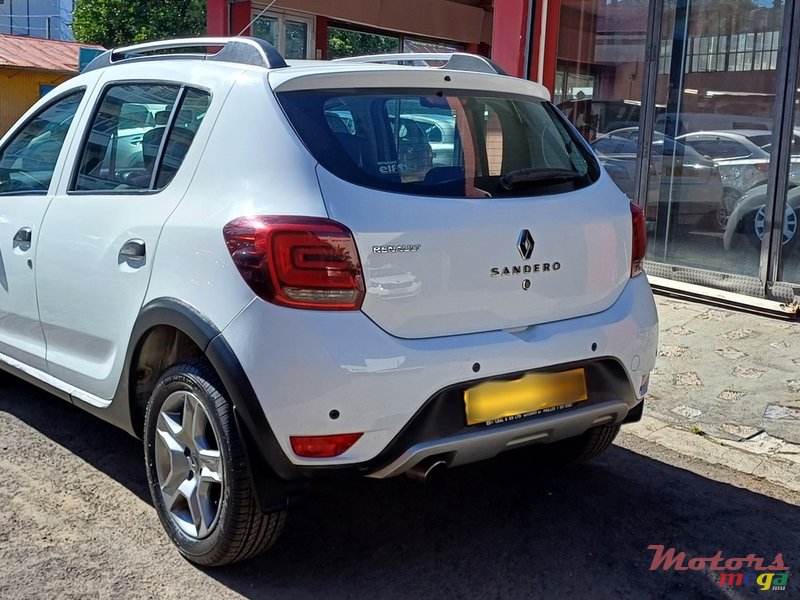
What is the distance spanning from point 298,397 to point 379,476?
1.35ft

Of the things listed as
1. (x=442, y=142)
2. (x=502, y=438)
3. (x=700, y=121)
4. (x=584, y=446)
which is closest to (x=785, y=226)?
(x=700, y=121)

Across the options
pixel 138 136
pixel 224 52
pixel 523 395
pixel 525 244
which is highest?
pixel 224 52

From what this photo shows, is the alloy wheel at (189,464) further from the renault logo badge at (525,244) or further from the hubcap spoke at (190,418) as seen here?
the renault logo badge at (525,244)

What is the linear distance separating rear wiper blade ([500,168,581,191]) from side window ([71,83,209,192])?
3.71ft

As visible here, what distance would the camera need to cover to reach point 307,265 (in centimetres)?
283

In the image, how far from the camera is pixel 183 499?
3.37 metres

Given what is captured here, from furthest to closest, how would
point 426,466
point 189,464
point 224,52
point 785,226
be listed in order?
point 785,226 → point 224,52 → point 189,464 → point 426,466

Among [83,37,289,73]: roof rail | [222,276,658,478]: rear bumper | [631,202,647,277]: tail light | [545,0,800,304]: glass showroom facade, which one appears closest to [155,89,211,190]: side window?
[83,37,289,73]: roof rail

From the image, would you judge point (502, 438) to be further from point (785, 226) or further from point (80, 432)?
point (785, 226)

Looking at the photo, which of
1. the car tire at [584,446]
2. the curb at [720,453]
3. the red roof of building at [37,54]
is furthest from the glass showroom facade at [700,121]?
the red roof of building at [37,54]

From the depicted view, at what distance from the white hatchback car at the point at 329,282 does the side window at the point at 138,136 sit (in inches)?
0.5

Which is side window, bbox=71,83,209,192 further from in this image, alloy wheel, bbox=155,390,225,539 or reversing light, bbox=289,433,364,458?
reversing light, bbox=289,433,364,458

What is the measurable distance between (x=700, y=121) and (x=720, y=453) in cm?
363

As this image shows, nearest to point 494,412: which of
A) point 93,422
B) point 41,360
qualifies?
point 41,360
